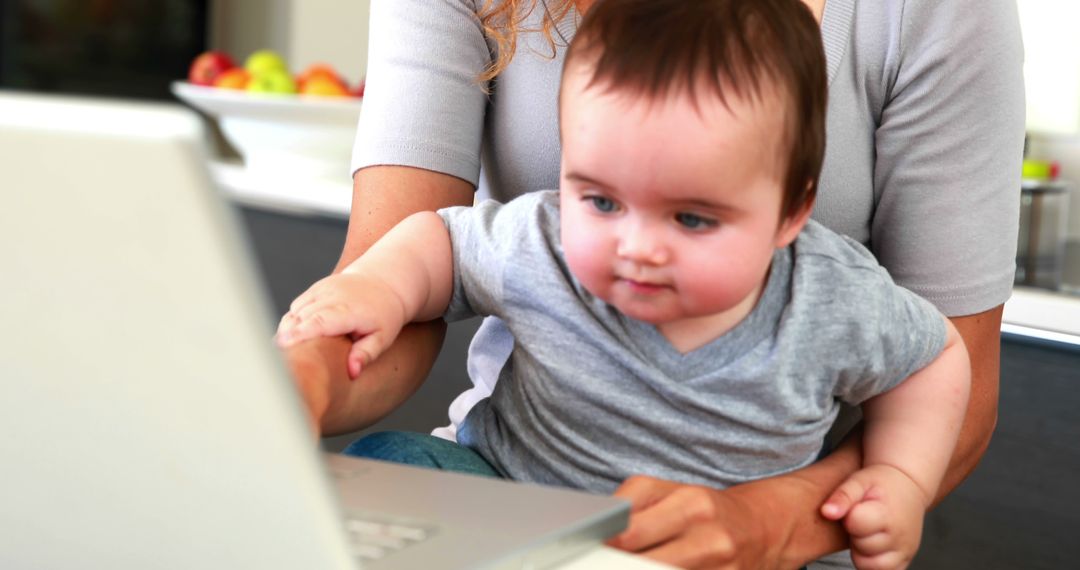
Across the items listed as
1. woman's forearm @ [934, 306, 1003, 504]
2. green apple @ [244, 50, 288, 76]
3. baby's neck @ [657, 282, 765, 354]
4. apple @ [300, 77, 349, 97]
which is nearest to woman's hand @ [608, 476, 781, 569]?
baby's neck @ [657, 282, 765, 354]

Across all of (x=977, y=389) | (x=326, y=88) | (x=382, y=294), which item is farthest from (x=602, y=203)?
(x=326, y=88)

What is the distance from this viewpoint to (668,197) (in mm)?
774

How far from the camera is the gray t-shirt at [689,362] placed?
34.6 inches

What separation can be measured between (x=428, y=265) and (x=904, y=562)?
40 cm

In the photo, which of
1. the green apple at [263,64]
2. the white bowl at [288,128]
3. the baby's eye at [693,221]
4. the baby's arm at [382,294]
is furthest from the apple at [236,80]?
the baby's eye at [693,221]

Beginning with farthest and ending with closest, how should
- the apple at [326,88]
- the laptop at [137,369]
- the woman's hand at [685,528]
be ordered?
the apple at [326,88], the woman's hand at [685,528], the laptop at [137,369]

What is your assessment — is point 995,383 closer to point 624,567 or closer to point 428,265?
point 428,265

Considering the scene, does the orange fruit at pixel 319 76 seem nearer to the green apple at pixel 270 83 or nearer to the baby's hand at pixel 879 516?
the green apple at pixel 270 83

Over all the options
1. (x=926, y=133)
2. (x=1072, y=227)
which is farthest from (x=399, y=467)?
(x=1072, y=227)

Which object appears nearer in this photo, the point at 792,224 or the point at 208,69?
the point at 792,224

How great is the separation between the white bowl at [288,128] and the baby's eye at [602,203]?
136 centimetres

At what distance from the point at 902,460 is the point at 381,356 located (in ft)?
1.29

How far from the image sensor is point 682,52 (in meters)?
0.77

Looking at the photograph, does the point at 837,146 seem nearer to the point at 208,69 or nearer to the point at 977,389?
the point at 977,389
